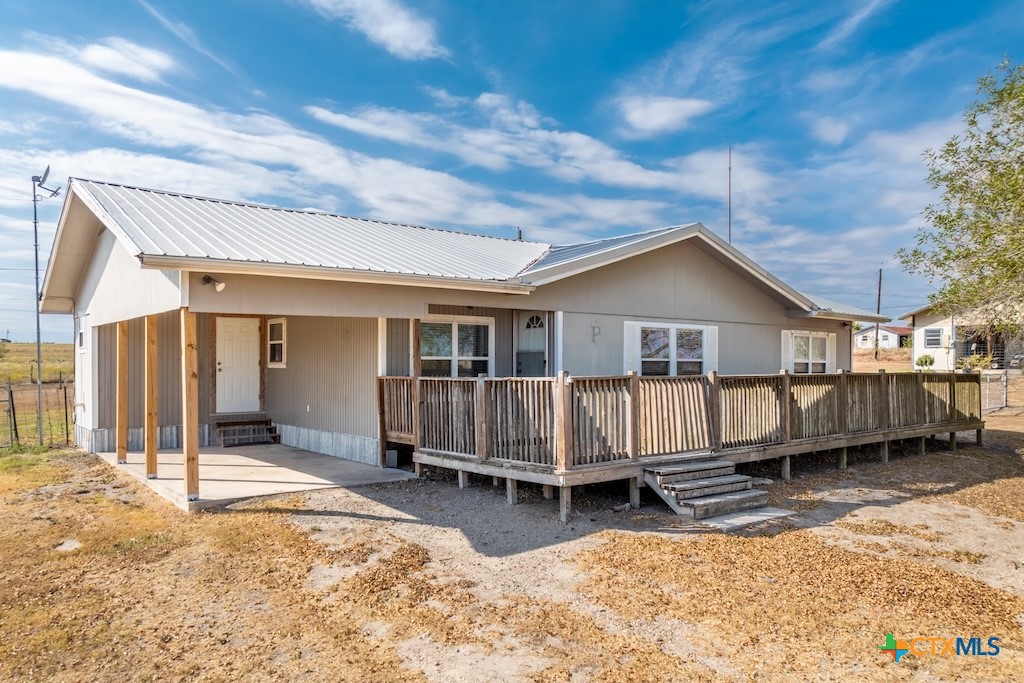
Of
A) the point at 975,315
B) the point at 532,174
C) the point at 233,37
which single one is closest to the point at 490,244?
the point at 233,37

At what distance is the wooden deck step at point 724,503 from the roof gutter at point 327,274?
3.71 metres

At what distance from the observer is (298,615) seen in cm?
431

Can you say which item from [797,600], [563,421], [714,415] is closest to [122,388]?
[563,421]

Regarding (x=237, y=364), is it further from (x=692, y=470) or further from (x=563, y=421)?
(x=692, y=470)

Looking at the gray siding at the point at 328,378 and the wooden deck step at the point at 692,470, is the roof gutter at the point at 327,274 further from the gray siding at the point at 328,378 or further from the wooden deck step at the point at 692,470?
the wooden deck step at the point at 692,470

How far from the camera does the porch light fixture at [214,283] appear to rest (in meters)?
6.62

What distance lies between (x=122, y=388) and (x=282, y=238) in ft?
11.9

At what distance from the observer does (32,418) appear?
1620cm

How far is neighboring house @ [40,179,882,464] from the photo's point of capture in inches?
289

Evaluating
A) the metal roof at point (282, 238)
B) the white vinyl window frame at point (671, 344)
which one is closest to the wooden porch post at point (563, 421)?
the metal roof at point (282, 238)

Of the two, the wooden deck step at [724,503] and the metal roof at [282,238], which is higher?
the metal roof at [282,238]

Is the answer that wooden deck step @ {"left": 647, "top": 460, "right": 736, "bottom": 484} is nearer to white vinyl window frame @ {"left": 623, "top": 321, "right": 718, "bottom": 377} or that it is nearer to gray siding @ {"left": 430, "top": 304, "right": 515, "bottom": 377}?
white vinyl window frame @ {"left": 623, "top": 321, "right": 718, "bottom": 377}

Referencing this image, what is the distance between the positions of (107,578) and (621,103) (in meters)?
16.4

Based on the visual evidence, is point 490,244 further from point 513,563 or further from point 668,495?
point 513,563
